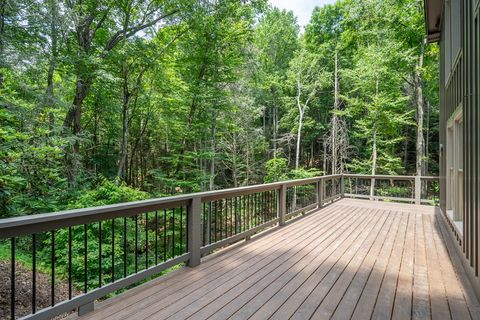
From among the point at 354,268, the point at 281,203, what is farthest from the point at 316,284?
the point at 281,203

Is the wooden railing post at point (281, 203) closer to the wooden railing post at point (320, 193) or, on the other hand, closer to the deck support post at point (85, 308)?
the wooden railing post at point (320, 193)

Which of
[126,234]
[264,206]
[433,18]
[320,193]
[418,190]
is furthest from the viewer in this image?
[418,190]

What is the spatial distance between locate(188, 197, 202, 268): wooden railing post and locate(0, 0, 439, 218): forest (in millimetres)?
3617

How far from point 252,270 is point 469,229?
91.0 inches

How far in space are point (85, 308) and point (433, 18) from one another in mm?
8497

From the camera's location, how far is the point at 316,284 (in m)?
2.70

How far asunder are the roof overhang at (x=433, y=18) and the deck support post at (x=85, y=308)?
7707mm

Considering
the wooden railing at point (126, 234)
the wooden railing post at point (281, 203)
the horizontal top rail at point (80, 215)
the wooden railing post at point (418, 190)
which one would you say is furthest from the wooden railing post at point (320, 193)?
the horizontal top rail at point (80, 215)

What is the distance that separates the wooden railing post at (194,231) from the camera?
3.12m

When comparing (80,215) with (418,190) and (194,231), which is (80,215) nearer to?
(194,231)

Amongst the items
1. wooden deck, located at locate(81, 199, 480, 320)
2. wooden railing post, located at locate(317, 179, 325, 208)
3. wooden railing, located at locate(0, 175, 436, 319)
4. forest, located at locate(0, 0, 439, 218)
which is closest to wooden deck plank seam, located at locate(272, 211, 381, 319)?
wooden deck, located at locate(81, 199, 480, 320)

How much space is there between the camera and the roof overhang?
592 cm

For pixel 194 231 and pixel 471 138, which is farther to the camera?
pixel 194 231

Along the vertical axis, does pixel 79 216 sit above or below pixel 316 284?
above
